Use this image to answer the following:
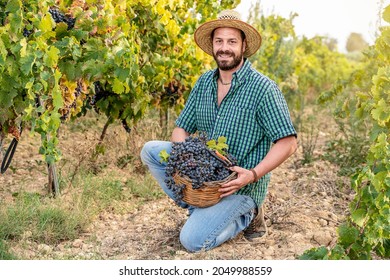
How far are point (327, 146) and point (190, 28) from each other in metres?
1.73

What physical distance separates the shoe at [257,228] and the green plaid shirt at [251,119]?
0.34 feet

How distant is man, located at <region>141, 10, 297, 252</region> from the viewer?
3.63 m

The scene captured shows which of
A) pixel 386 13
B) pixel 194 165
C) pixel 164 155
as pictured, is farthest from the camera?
pixel 164 155

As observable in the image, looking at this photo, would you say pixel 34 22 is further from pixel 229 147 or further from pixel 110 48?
pixel 229 147

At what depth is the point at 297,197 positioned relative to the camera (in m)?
4.60

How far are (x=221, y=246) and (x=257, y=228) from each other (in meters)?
0.28

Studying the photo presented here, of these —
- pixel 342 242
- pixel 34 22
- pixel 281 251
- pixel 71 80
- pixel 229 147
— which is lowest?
pixel 281 251

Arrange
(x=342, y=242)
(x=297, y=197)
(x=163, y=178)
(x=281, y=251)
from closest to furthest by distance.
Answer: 1. (x=342, y=242)
2. (x=281, y=251)
3. (x=163, y=178)
4. (x=297, y=197)

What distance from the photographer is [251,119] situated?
375cm

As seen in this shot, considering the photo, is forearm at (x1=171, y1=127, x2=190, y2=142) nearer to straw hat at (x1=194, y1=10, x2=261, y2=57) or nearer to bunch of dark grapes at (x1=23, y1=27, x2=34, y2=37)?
straw hat at (x1=194, y1=10, x2=261, y2=57)

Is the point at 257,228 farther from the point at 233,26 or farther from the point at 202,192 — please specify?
the point at 233,26

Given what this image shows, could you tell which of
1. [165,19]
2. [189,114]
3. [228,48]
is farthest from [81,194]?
[165,19]

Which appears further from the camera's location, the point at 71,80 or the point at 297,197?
the point at 297,197
